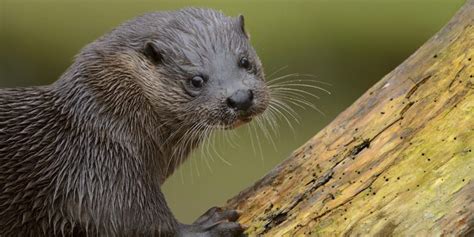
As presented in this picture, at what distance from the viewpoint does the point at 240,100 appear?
223cm

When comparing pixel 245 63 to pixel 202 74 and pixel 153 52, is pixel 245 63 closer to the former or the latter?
pixel 202 74

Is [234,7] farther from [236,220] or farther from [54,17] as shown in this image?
[236,220]

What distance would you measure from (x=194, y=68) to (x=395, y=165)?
0.59 metres

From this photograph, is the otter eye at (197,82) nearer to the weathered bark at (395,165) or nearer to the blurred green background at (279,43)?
the weathered bark at (395,165)

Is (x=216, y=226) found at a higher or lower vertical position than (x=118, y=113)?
lower

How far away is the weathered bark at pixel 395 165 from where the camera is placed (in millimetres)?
1963

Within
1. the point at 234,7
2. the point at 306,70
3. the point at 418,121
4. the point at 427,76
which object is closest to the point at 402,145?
the point at 418,121

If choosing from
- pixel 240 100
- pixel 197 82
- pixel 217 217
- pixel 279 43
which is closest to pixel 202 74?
pixel 197 82

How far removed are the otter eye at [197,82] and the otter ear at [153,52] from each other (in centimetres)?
11

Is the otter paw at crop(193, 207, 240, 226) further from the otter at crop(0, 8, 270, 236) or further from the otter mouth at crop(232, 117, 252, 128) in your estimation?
the otter mouth at crop(232, 117, 252, 128)

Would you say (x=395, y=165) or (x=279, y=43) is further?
(x=279, y=43)

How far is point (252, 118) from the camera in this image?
7.50 feet

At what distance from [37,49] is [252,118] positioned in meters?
2.63

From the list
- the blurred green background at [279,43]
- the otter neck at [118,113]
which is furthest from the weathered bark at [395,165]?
the blurred green background at [279,43]
